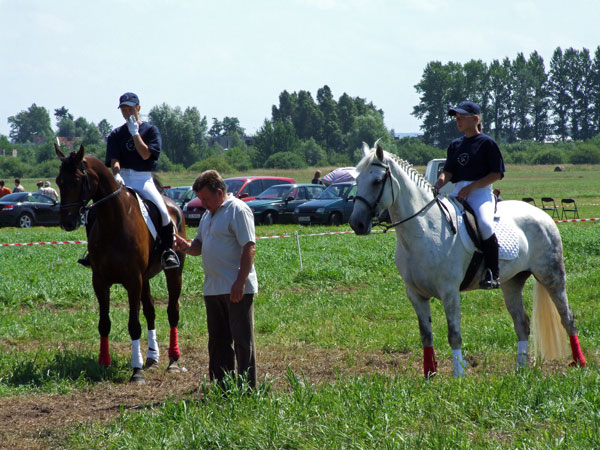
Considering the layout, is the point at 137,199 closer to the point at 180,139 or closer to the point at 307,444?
the point at 307,444

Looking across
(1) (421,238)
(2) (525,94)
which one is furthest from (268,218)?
(2) (525,94)

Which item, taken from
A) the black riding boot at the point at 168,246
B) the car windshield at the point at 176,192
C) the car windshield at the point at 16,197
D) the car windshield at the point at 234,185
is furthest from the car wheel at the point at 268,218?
the black riding boot at the point at 168,246

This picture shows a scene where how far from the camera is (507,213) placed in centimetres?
771

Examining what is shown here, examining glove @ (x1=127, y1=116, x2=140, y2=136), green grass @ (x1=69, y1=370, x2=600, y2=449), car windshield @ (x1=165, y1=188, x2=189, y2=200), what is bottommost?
green grass @ (x1=69, y1=370, x2=600, y2=449)

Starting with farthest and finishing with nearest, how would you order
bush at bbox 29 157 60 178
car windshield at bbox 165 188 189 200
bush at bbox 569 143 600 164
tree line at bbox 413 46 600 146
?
tree line at bbox 413 46 600 146
bush at bbox 569 143 600 164
bush at bbox 29 157 60 178
car windshield at bbox 165 188 189 200

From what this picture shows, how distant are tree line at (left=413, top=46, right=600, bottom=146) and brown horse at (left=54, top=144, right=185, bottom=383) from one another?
12340 cm

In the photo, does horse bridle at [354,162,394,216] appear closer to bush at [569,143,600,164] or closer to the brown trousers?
the brown trousers

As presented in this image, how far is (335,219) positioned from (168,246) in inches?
778

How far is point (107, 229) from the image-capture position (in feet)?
26.2

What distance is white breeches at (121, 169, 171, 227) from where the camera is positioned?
8.67 metres

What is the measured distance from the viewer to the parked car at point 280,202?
2956cm

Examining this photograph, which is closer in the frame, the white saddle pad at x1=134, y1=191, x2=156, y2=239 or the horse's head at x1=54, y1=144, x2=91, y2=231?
the horse's head at x1=54, y1=144, x2=91, y2=231

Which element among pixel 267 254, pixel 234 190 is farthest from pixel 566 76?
pixel 267 254

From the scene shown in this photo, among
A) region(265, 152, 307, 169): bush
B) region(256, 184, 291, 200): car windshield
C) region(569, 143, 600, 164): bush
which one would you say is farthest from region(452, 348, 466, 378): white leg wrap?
region(569, 143, 600, 164): bush
